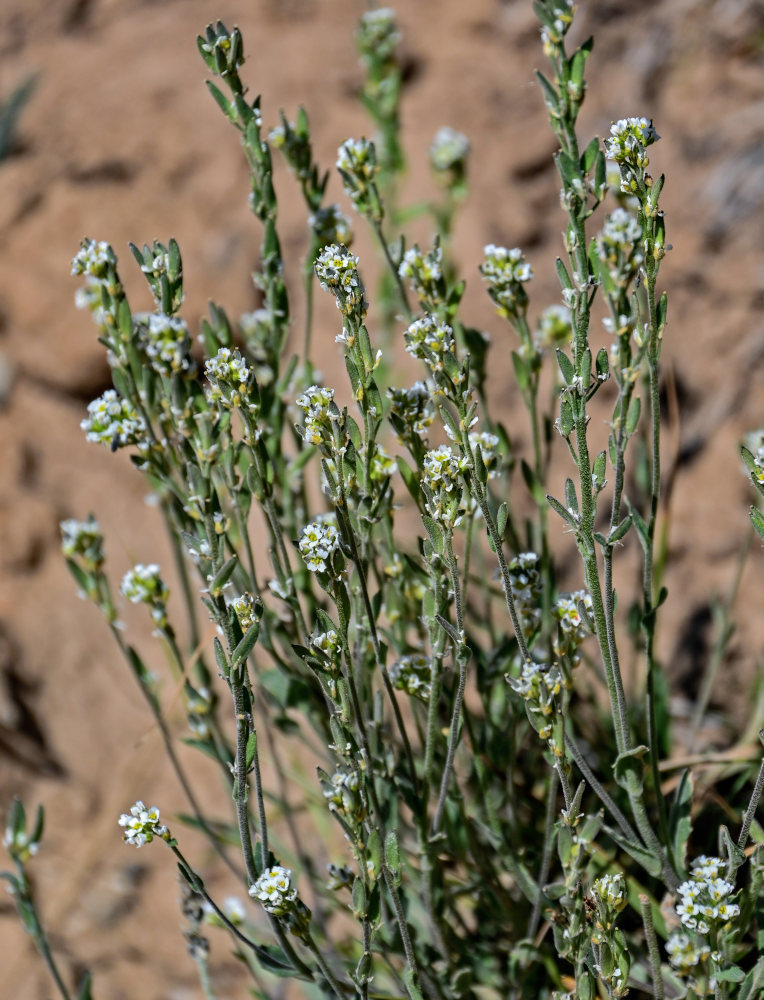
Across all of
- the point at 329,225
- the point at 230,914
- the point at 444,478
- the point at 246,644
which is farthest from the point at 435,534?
the point at 230,914

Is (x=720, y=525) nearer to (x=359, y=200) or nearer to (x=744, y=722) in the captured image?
(x=744, y=722)

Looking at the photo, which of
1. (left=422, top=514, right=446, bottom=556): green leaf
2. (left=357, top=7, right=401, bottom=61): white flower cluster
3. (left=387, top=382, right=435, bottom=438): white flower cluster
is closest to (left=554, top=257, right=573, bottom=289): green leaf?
(left=387, top=382, right=435, bottom=438): white flower cluster

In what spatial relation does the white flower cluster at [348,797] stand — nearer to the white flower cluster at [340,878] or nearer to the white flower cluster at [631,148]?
the white flower cluster at [340,878]

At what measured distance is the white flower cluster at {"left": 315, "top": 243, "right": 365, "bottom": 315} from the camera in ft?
4.47

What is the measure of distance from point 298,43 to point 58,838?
317 cm

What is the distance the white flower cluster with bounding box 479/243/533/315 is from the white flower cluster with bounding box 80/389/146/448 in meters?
0.65

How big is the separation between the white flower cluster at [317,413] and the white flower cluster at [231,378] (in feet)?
0.34

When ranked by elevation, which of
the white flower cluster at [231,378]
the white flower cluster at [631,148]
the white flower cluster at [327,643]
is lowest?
the white flower cluster at [327,643]

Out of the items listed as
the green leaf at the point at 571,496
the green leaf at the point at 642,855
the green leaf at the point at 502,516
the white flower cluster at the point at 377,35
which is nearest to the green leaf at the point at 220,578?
the green leaf at the point at 502,516

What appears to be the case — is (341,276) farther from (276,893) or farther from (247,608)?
(276,893)

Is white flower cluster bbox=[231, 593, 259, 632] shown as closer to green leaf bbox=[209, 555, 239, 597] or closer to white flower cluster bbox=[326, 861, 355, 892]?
green leaf bbox=[209, 555, 239, 597]

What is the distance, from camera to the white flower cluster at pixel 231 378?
1.41 m

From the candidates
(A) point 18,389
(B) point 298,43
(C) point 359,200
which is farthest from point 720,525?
(B) point 298,43

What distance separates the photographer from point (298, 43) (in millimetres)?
4125
